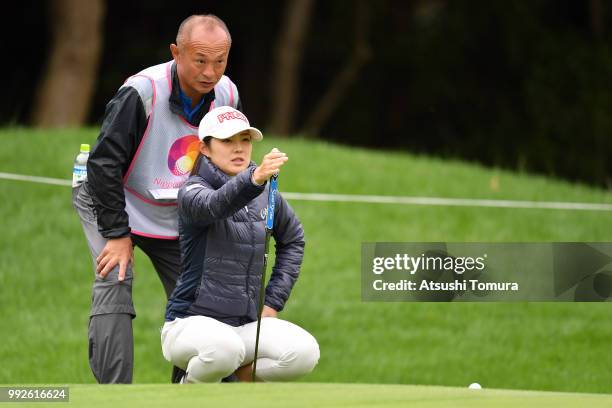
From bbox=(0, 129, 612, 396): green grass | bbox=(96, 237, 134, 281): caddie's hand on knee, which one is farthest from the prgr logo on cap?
bbox=(0, 129, 612, 396): green grass

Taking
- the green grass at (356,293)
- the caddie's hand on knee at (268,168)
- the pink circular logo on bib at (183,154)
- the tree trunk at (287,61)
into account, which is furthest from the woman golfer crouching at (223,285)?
the tree trunk at (287,61)

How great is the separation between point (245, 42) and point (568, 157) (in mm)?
5504

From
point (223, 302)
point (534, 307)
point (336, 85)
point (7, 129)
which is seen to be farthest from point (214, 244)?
point (336, 85)

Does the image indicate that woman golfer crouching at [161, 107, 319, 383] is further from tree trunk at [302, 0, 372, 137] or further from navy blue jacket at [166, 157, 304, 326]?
tree trunk at [302, 0, 372, 137]

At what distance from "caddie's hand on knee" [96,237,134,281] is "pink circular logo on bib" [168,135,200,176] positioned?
1.28 ft

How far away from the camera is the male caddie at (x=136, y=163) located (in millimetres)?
5316

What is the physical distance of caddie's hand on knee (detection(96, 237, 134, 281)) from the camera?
539 centimetres

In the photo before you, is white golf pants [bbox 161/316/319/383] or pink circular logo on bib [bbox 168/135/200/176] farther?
pink circular logo on bib [bbox 168/135/200/176]

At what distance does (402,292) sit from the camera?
5.84m

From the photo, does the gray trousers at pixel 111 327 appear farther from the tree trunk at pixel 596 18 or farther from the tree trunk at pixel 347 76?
the tree trunk at pixel 347 76

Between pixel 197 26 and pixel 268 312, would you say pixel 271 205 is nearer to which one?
pixel 268 312

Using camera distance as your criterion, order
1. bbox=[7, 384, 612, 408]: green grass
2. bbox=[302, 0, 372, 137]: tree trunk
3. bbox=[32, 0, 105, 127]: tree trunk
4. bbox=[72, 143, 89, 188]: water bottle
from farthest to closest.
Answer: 1. bbox=[302, 0, 372, 137]: tree trunk
2. bbox=[32, 0, 105, 127]: tree trunk
3. bbox=[72, 143, 89, 188]: water bottle
4. bbox=[7, 384, 612, 408]: green grass

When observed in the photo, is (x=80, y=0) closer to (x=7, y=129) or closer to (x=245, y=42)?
(x=7, y=129)

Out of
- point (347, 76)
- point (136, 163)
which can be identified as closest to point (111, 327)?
point (136, 163)
